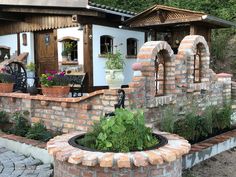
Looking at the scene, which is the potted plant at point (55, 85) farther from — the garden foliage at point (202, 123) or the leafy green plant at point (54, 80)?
the garden foliage at point (202, 123)

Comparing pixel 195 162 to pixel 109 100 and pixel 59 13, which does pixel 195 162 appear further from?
pixel 59 13

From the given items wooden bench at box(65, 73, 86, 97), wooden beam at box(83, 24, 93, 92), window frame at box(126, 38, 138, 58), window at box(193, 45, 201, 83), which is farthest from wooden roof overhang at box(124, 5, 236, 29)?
window at box(193, 45, 201, 83)

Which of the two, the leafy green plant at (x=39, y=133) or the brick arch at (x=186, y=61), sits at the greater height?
the brick arch at (x=186, y=61)

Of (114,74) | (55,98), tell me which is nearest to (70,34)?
(55,98)

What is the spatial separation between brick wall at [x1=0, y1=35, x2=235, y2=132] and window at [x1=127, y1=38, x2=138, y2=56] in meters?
4.67

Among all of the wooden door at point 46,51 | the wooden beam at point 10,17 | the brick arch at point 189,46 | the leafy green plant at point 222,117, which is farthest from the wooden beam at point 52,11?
the leafy green plant at point 222,117

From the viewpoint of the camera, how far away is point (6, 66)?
306 inches

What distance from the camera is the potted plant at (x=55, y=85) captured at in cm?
559

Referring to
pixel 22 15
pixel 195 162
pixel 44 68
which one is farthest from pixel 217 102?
pixel 22 15

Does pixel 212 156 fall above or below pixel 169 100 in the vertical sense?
below

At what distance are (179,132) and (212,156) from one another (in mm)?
624

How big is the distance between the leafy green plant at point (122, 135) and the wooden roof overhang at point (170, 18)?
593 centimetres

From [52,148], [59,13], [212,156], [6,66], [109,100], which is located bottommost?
[212,156]

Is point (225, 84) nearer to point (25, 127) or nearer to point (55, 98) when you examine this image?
point (55, 98)
